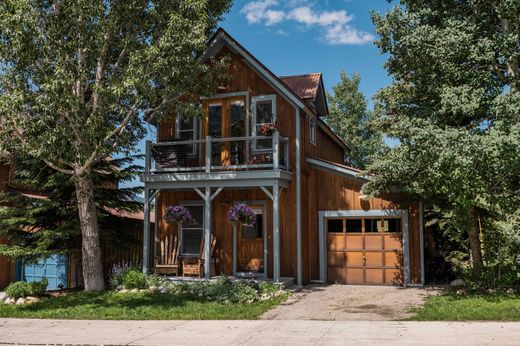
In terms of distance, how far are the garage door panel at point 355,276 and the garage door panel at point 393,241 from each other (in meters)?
1.24

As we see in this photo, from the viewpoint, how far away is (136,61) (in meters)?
12.6

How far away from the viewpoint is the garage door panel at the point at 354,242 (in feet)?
52.3

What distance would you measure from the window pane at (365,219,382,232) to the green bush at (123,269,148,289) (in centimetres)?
743

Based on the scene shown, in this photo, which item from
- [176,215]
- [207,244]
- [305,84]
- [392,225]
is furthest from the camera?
[305,84]

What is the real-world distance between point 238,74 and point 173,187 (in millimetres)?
4567

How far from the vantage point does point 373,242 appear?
15.8 meters

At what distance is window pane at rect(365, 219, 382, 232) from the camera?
15.8 metres

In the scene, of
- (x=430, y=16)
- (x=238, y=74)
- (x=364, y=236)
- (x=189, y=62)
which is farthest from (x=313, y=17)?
(x=364, y=236)

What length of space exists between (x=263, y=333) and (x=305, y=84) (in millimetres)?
11345

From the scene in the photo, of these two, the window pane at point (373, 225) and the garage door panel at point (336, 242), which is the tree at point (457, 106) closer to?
the window pane at point (373, 225)

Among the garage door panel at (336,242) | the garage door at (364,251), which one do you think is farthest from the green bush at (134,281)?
the garage door panel at (336,242)

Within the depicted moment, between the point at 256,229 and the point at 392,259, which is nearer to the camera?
the point at 392,259

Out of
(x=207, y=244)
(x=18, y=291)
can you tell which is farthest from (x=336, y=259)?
(x=18, y=291)

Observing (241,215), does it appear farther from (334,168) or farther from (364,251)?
(364,251)
